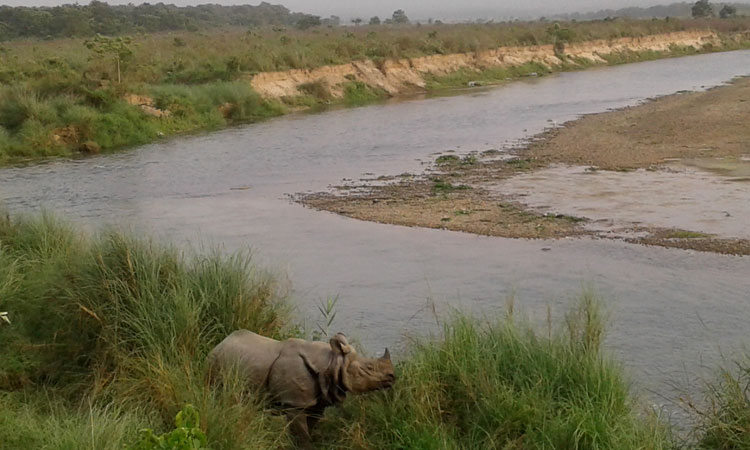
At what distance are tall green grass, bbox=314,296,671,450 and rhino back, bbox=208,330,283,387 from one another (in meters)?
0.67

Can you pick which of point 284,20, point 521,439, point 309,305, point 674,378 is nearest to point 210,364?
point 521,439

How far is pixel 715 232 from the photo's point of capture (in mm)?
12539

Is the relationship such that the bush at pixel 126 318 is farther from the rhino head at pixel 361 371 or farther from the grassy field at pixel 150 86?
the grassy field at pixel 150 86

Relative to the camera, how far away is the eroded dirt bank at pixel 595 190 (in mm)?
13086

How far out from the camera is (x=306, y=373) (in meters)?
6.23

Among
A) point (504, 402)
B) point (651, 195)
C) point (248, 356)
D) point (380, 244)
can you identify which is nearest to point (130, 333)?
point (248, 356)

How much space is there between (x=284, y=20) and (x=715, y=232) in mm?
129606

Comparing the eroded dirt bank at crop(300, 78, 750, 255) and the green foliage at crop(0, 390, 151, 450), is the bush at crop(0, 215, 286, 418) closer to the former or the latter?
the green foliage at crop(0, 390, 151, 450)

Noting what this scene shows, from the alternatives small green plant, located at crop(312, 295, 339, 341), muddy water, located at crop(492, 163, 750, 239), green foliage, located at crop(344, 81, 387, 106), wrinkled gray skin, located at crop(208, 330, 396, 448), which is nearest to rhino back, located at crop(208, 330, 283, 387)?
wrinkled gray skin, located at crop(208, 330, 396, 448)

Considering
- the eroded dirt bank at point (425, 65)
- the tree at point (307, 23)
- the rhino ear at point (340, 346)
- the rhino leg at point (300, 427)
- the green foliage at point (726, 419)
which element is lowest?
the rhino leg at point (300, 427)

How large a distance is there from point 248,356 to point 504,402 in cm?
192

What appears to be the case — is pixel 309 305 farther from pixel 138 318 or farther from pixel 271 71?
pixel 271 71

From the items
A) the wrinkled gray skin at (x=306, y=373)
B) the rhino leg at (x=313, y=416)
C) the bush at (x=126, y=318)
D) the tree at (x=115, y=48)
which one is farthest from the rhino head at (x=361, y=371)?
the tree at (x=115, y=48)

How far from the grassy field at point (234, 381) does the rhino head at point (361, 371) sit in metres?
0.13
